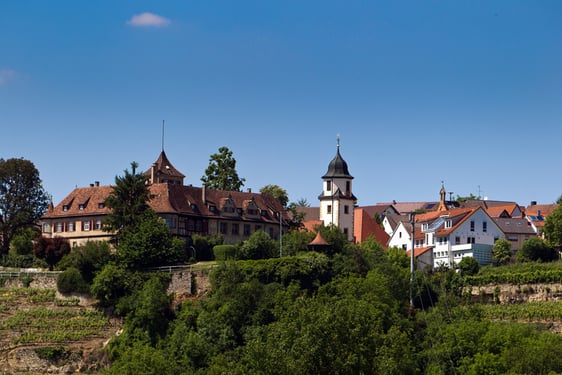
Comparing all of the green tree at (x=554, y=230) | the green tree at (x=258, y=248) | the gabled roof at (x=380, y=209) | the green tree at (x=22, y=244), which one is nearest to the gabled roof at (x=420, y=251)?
the green tree at (x=554, y=230)

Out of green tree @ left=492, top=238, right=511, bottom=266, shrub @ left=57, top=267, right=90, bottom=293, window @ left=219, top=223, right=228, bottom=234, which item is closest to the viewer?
shrub @ left=57, top=267, right=90, bottom=293

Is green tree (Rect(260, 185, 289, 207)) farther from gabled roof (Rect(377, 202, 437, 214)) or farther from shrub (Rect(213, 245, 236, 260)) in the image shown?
gabled roof (Rect(377, 202, 437, 214))

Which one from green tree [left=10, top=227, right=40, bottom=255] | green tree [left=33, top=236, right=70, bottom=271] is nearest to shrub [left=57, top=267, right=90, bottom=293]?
green tree [left=33, top=236, right=70, bottom=271]

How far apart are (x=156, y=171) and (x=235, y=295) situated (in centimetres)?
2565

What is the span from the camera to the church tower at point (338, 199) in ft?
347

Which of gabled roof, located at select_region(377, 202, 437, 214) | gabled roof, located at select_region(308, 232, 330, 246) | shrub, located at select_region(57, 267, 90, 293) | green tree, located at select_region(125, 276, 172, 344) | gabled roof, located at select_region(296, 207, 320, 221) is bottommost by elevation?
green tree, located at select_region(125, 276, 172, 344)

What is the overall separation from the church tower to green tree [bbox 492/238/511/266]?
11.0 metres

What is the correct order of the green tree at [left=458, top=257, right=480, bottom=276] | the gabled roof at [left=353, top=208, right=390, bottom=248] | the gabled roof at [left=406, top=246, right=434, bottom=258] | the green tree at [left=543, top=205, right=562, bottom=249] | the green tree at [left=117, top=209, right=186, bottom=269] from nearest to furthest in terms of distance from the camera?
the green tree at [left=117, top=209, right=186, bottom=269] < the green tree at [left=458, top=257, right=480, bottom=276] < the green tree at [left=543, top=205, right=562, bottom=249] < the gabled roof at [left=406, top=246, right=434, bottom=258] < the gabled roof at [left=353, top=208, right=390, bottom=248]

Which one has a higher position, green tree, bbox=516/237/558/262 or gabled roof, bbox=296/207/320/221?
gabled roof, bbox=296/207/320/221

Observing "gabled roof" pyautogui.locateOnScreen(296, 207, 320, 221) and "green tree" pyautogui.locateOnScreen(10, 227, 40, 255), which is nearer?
"green tree" pyautogui.locateOnScreen(10, 227, 40, 255)

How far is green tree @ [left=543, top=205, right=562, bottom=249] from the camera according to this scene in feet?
333

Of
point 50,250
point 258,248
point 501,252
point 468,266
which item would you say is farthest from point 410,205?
point 50,250

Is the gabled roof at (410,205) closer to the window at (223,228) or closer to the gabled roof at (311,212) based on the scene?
the gabled roof at (311,212)

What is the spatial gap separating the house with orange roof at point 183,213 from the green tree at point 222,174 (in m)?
7.20
